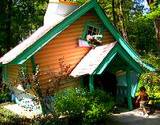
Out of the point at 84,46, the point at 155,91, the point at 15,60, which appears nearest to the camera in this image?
the point at 15,60

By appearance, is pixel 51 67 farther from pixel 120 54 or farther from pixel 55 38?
pixel 120 54

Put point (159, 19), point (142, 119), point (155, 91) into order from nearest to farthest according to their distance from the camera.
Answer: point (142, 119) → point (155, 91) → point (159, 19)

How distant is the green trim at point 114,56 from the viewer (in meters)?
17.0

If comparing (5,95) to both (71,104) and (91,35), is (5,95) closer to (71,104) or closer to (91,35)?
(91,35)

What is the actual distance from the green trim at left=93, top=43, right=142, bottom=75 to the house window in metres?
2.94

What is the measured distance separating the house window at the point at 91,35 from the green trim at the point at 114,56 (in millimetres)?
2936

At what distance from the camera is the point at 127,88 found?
1911 cm

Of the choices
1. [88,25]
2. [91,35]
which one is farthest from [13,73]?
[88,25]

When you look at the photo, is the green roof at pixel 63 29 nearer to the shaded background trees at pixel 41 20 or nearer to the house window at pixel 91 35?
the house window at pixel 91 35

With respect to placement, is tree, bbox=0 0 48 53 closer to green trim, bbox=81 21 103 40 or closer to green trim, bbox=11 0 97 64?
green trim, bbox=81 21 103 40

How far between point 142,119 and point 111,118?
1.45 metres

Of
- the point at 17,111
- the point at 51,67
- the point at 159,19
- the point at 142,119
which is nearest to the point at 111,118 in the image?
the point at 142,119

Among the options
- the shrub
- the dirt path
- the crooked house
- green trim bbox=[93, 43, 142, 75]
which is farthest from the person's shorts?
the shrub

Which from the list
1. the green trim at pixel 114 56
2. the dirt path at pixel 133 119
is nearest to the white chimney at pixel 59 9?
the green trim at pixel 114 56
